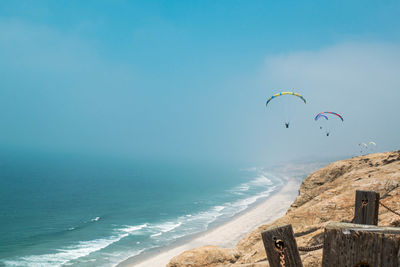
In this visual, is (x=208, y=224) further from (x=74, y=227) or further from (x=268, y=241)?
(x=268, y=241)

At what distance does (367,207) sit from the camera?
711cm

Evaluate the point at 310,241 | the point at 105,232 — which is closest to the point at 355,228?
the point at 310,241

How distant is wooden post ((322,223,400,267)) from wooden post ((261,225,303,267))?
2.88ft

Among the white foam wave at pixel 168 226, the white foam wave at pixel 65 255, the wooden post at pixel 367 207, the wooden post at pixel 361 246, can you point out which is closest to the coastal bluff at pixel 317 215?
the wooden post at pixel 367 207

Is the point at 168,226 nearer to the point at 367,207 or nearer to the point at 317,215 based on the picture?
the point at 317,215

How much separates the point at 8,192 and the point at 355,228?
127163mm

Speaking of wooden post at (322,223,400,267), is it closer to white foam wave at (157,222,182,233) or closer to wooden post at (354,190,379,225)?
wooden post at (354,190,379,225)

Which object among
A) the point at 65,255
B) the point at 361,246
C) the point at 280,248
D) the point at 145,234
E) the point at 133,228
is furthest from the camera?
the point at 133,228

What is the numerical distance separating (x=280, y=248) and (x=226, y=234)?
195 feet

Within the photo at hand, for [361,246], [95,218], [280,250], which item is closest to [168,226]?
[95,218]

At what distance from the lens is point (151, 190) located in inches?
4978

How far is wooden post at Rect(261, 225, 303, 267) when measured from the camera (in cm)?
400

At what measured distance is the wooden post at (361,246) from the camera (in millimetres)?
2799

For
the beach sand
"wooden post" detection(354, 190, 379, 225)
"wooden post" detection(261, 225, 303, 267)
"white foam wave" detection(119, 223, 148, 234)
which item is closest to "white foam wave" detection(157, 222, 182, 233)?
"white foam wave" detection(119, 223, 148, 234)
